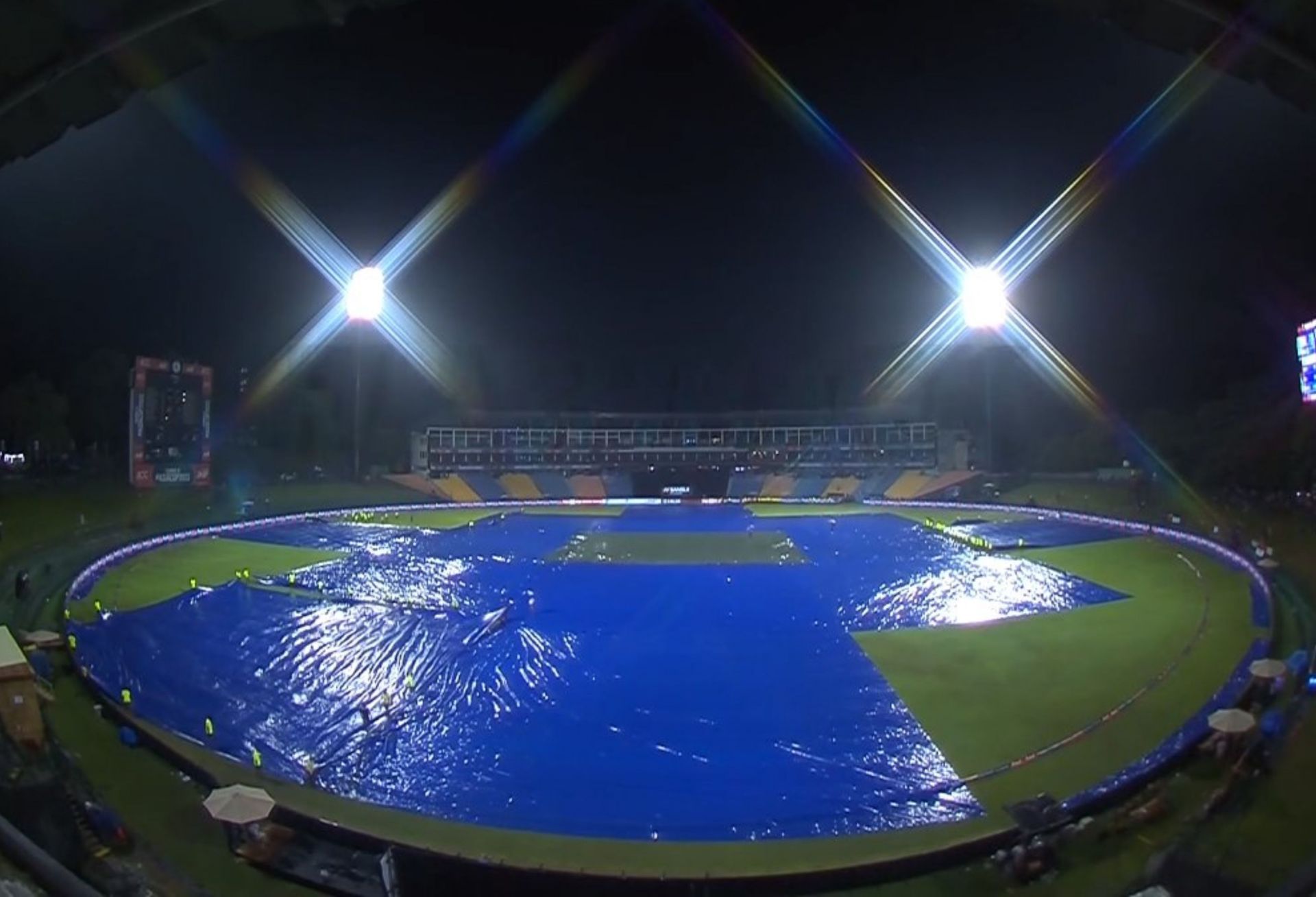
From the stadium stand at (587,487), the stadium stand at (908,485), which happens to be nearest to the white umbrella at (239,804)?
the stadium stand at (908,485)

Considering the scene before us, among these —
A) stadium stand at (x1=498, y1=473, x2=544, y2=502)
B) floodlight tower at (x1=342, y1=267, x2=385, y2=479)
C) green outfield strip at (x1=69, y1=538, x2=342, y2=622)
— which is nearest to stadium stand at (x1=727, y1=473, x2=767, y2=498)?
stadium stand at (x1=498, y1=473, x2=544, y2=502)

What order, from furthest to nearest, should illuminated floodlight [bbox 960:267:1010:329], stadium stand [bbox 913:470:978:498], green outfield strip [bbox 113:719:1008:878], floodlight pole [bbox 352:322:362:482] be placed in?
stadium stand [bbox 913:470:978:498]
floodlight pole [bbox 352:322:362:482]
illuminated floodlight [bbox 960:267:1010:329]
green outfield strip [bbox 113:719:1008:878]

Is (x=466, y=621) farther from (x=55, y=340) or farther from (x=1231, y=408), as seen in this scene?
(x=55, y=340)

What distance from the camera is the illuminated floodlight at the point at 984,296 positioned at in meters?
39.3

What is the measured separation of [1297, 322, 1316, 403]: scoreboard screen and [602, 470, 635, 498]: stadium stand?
41.6m

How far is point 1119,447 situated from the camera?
137 feet

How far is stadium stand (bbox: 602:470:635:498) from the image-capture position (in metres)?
57.1

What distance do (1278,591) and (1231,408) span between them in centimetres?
2074

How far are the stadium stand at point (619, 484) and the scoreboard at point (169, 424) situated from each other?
104 feet

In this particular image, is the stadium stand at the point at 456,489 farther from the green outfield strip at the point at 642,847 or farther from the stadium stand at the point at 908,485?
the green outfield strip at the point at 642,847

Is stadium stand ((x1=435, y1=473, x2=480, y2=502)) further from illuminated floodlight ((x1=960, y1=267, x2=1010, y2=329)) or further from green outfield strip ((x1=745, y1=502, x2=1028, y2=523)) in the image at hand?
illuminated floodlight ((x1=960, y1=267, x2=1010, y2=329))

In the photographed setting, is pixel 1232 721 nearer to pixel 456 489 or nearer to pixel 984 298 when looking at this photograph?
pixel 984 298

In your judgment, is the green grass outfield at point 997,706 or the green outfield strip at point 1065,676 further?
the green outfield strip at point 1065,676

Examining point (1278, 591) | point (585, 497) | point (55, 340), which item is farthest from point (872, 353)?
point (55, 340)
